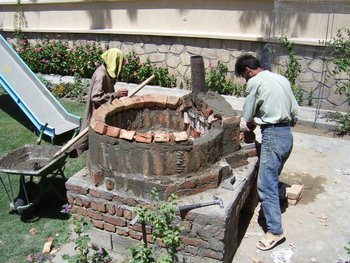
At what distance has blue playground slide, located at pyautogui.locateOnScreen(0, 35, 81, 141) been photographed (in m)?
7.15

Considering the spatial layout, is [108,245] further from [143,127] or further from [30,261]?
[143,127]

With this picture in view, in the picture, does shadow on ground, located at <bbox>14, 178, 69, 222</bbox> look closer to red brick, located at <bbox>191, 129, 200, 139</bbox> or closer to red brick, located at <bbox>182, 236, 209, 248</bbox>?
red brick, located at <bbox>182, 236, 209, 248</bbox>

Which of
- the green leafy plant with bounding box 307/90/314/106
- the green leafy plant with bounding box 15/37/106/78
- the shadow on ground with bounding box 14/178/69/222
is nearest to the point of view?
the shadow on ground with bounding box 14/178/69/222

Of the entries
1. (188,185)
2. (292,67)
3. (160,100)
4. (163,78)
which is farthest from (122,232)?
(163,78)

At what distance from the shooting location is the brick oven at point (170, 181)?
12.1 feet

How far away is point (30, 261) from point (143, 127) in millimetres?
2098

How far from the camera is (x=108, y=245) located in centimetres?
412

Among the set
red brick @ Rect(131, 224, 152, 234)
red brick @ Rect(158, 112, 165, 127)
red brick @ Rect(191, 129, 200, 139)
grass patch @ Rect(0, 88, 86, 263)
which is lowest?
grass patch @ Rect(0, 88, 86, 263)

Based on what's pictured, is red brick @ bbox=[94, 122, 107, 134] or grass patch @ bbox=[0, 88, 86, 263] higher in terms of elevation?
red brick @ bbox=[94, 122, 107, 134]

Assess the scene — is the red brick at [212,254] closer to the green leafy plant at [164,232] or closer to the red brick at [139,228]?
the green leafy plant at [164,232]

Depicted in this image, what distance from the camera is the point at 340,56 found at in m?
7.68

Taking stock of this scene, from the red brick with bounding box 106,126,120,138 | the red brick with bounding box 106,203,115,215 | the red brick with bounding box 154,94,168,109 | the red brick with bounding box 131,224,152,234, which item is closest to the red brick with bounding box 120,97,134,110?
the red brick with bounding box 154,94,168,109

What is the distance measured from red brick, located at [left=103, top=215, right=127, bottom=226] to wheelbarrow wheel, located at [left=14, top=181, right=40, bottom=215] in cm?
115

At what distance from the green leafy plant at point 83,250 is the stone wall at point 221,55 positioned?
576cm
